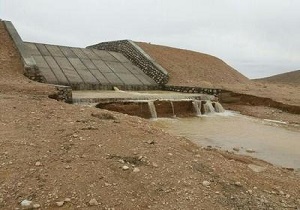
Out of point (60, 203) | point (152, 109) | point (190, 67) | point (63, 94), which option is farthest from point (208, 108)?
point (60, 203)

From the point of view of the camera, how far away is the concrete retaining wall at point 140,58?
1872cm

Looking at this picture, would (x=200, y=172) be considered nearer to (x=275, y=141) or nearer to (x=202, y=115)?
(x=275, y=141)

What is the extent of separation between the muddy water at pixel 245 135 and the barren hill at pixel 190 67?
6.22m

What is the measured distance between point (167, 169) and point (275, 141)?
5802 millimetres

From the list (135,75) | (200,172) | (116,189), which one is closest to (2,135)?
(116,189)

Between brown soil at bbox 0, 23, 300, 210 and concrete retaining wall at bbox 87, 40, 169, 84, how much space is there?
12.1 m

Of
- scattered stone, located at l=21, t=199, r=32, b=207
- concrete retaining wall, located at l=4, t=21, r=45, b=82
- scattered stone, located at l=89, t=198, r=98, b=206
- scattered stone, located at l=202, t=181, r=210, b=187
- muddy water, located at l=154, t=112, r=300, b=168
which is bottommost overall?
muddy water, located at l=154, t=112, r=300, b=168

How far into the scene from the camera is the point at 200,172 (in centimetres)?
482

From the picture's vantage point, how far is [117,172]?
4555mm

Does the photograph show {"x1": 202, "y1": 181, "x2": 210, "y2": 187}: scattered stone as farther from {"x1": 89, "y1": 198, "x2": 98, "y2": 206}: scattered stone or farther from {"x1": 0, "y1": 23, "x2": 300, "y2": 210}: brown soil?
{"x1": 89, "y1": 198, "x2": 98, "y2": 206}: scattered stone

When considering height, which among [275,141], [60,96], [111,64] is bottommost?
[275,141]

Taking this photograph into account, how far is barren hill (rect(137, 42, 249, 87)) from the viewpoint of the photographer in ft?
64.7

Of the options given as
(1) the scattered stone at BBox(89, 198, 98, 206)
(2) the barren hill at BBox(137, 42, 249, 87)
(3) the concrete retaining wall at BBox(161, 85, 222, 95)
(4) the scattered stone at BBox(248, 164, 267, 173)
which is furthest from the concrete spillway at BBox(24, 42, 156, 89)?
(1) the scattered stone at BBox(89, 198, 98, 206)

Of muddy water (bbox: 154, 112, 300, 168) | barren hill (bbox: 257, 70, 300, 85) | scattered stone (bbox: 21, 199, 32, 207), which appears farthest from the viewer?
barren hill (bbox: 257, 70, 300, 85)
